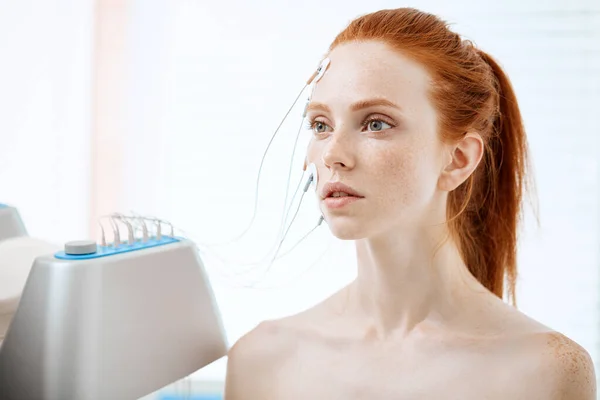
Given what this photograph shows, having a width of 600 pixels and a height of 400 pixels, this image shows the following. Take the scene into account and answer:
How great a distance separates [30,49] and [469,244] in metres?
0.97

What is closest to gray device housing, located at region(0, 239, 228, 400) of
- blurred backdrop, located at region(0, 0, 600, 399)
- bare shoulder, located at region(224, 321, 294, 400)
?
bare shoulder, located at region(224, 321, 294, 400)

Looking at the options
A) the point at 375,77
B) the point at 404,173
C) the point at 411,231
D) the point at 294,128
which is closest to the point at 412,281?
the point at 411,231

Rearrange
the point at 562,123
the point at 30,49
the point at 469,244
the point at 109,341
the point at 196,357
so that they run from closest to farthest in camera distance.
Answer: the point at 109,341 < the point at 196,357 < the point at 469,244 < the point at 30,49 < the point at 562,123

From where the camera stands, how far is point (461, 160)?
0.99 m

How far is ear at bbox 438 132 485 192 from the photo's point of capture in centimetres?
98

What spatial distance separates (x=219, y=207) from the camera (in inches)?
74.8

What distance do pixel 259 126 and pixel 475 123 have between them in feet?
3.11

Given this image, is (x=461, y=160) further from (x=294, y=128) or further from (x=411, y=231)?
(x=294, y=128)

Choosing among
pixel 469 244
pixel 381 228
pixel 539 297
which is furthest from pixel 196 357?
pixel 539 297

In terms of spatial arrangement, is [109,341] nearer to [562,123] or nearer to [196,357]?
[196,357]

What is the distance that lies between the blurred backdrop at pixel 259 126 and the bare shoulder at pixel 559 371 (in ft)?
2.91

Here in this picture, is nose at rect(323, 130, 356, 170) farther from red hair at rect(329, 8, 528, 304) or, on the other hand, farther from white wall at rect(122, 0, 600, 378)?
white wall at rect(122, 0, 600, 378)

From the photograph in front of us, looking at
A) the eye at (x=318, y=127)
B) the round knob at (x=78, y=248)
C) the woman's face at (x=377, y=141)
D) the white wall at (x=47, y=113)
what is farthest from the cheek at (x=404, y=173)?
the white wall at (x=47, y=113)

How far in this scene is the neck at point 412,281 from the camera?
101 cm
